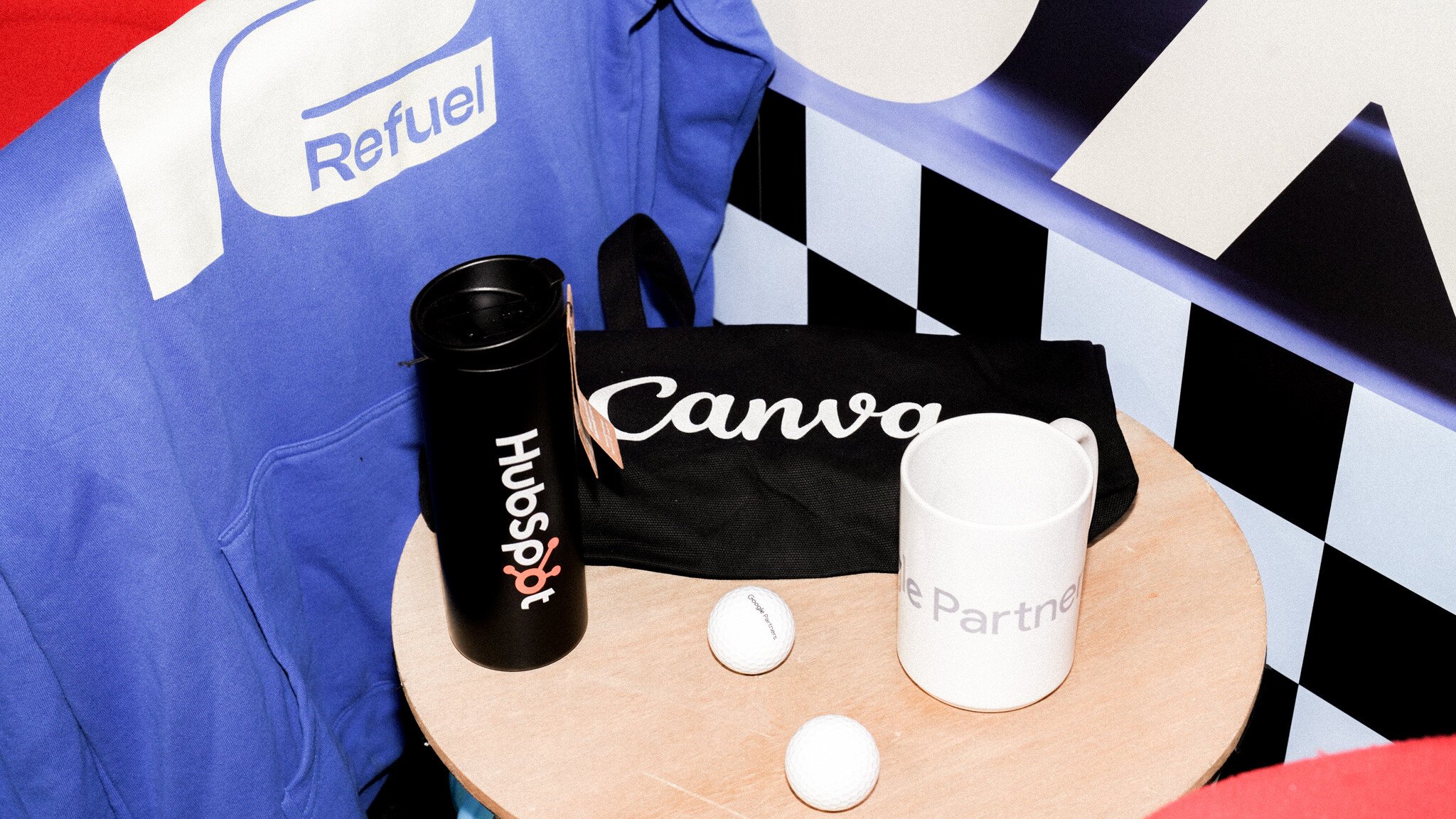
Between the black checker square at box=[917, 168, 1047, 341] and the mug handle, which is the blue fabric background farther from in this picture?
the mug handle

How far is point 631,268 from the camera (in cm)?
95

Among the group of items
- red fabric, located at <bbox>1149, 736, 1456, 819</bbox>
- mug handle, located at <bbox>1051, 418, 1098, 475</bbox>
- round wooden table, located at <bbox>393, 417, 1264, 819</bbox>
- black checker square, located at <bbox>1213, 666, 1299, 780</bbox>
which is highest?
red fabric, located at <bbox>1149, 736, 1456, 819</bbox>

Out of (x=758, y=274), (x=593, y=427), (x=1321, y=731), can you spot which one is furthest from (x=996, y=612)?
(x=758, y=274)

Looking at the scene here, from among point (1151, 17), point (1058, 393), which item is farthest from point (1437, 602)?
point (1151, 17)

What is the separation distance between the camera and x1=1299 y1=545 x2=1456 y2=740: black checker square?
32.9 inches

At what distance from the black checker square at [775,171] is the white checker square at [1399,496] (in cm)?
52

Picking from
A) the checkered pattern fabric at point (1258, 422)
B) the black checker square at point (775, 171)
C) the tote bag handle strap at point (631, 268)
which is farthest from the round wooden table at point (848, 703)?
the black checker square at point (775, 171)

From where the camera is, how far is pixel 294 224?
0.80 m

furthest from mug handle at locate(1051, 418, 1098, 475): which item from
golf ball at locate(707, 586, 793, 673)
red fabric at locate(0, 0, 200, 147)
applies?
red fabric at locate(0, 0, 200, 147)

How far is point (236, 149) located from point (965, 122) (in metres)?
0.52

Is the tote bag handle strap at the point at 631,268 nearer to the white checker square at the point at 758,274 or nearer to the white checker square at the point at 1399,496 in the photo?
the white checker square at the point at 758,274

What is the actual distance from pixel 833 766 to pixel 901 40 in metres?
0.58

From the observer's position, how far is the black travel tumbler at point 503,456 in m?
0.61

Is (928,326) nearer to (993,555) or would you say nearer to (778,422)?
(778,422)
